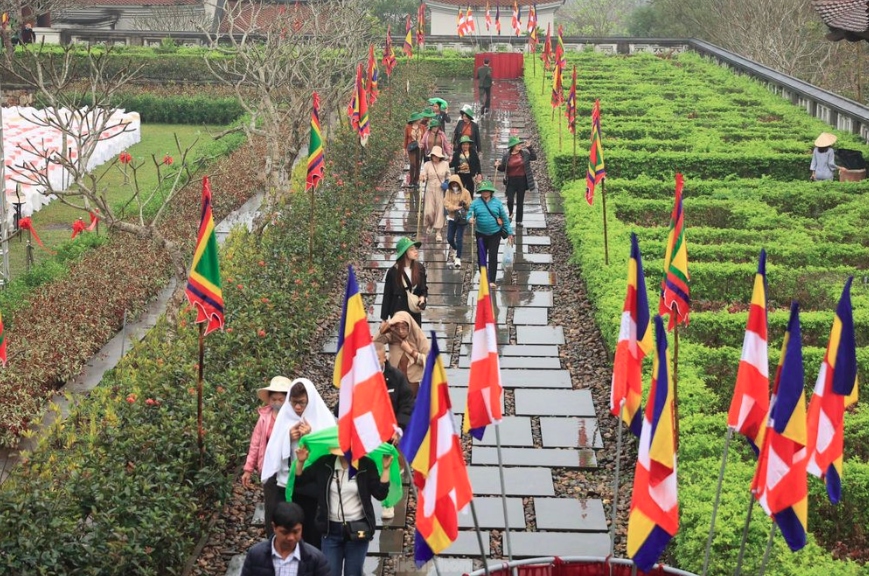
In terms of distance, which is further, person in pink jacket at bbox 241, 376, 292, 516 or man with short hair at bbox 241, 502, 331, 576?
person in pink jacket at bbox 241, 376, 292, 516

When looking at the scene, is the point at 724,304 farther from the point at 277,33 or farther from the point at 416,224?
the point at 277,33

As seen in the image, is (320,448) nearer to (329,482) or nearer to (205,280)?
(329,482)

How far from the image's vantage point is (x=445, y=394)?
6848 millimetres

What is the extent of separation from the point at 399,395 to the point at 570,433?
2473 millimetres

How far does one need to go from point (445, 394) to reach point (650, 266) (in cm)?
774

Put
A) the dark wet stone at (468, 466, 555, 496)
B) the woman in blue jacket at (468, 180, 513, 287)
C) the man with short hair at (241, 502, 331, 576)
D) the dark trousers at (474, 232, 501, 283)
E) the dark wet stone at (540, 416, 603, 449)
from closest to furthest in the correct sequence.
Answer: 1. the man with short hair at (241, 502, 331, 576)
2. the dark wet stone at (468, 466, 555, 496)
3. the dark wet stone at (540, 416, 603, 449)
4. the woman in blue jacket at (468, 180, 513, 287)
5. the dark trousers at (474, 232, 501, 283)

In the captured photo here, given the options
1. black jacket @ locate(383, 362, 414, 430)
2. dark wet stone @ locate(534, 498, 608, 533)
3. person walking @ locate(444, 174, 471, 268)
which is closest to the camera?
black jacket @ locate(383, 362, 414, 430)

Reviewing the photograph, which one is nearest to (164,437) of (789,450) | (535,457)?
(535,457)

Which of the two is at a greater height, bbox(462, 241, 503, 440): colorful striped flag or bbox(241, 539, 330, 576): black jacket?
bbox(462, 241, 503, 440): colorful striped flag

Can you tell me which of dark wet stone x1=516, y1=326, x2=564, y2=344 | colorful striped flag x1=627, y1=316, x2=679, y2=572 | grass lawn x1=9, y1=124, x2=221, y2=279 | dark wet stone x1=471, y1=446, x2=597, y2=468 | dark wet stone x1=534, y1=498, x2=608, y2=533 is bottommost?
dark wet stone x1=534, y1=498, x2=608, y2=533

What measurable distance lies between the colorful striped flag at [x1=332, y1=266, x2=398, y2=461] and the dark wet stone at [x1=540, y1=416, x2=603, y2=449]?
357 cm

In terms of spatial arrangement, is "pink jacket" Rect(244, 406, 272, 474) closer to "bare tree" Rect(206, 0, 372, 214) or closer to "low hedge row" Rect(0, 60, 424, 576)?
"low hedge row" Rect(0, 60, 424, 576)

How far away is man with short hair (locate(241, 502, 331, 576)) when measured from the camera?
647cm

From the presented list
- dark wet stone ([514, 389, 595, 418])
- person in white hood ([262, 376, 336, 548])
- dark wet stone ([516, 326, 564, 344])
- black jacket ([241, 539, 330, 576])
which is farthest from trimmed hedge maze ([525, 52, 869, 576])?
black jacket ([241, 539, 330, 576])
